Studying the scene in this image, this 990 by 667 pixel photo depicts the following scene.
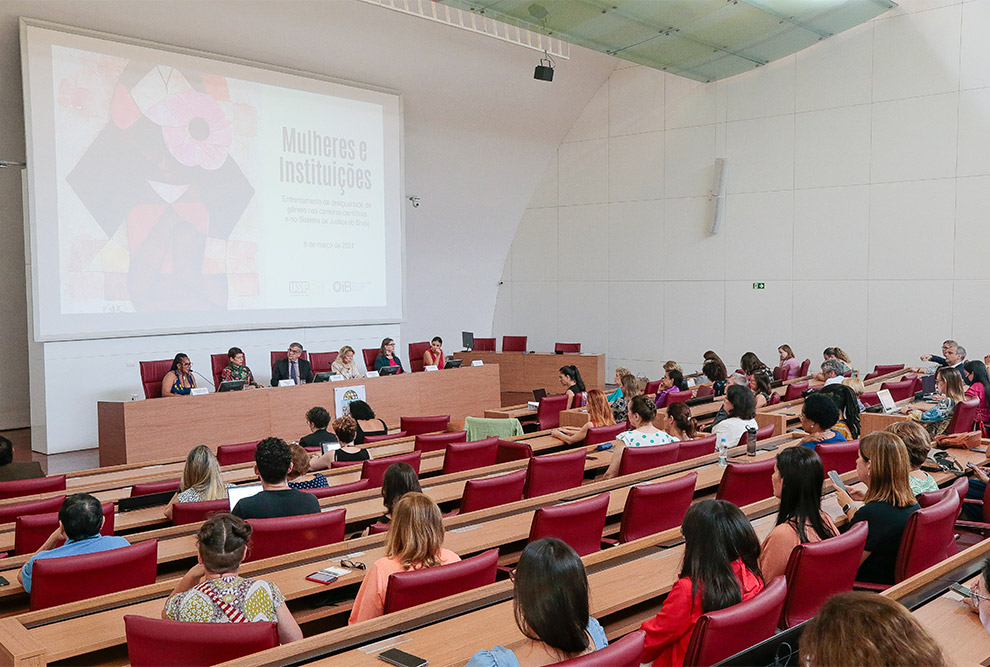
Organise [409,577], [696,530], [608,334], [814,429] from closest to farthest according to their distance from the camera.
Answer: [696,530] < [409,577] < [814,429] < [608,334]

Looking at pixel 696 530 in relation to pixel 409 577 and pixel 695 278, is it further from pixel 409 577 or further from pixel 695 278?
pixel 695 278

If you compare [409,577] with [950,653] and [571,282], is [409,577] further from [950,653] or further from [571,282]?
[571,282]

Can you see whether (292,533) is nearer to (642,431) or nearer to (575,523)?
(575,523)

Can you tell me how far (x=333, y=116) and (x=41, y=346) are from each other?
16.1 ft

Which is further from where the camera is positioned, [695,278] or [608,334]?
[608,334]

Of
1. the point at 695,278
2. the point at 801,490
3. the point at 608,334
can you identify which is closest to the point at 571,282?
the point at 608,334

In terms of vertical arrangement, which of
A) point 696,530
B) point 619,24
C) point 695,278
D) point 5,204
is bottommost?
point 696,530

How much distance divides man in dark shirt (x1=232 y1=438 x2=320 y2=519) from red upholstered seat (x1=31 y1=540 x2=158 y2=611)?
2.07ft

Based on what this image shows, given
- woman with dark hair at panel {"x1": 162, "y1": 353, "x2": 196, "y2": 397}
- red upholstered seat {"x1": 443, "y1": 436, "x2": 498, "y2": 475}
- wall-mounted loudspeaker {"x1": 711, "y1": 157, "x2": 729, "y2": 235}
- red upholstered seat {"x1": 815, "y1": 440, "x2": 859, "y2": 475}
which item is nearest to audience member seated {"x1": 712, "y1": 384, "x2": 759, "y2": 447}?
red upholstered seat {"x1": 815, "y1": 440, "x2": 859, "y2": 475}

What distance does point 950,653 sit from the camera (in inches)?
92.6

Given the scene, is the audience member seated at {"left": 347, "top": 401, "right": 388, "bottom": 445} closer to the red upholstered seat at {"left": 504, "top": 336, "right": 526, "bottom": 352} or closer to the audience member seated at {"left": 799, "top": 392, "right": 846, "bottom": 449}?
the audience member seated at {"left": 799, "top": 392, "right": 846, "bottom": 449}

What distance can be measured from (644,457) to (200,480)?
2608mm

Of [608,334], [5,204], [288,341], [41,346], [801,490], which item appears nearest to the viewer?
[801,490]

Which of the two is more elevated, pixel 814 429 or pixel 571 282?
pixel 571 282
